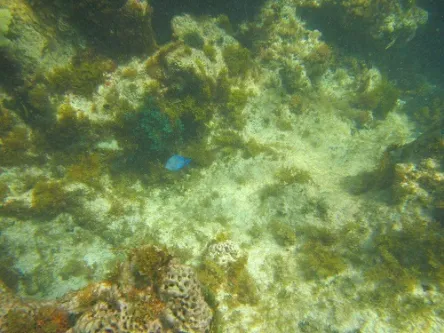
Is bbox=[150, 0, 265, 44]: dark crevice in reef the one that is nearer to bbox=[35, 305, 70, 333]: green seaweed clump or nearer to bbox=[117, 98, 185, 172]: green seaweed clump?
bbox=[117, 98, 185, 172]: green seaweed clump

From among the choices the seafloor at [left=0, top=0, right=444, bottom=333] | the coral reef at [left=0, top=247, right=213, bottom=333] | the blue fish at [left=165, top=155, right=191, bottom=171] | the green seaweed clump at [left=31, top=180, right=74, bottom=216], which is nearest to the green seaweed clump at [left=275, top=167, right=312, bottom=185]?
the seafloor at [left=0, top=0, right=444, bottom=333]

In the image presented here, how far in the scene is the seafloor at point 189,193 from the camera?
4.52 meters

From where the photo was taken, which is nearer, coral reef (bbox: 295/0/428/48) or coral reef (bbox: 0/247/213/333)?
coral reef (bbox: 0/247/213/333)

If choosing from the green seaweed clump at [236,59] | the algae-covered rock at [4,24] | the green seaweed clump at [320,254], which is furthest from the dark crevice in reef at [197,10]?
the green seaweed clump at [320,254]

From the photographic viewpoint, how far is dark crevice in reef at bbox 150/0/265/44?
28.4ft

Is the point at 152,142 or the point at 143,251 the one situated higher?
the point at 152,142

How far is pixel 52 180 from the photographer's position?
630cm

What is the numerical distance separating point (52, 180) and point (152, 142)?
2609 millimetres

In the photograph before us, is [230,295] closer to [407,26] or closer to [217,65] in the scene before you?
[217,65]

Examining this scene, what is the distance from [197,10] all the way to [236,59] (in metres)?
2.51

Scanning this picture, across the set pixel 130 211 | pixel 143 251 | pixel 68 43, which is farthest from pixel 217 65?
pixel 143 251

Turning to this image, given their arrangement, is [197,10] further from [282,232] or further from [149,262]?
[149,262]

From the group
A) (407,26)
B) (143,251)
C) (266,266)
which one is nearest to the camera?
(143,251)

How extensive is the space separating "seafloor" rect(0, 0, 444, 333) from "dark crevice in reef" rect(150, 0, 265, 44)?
0.12 meters
